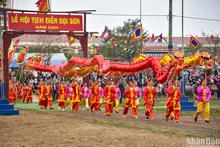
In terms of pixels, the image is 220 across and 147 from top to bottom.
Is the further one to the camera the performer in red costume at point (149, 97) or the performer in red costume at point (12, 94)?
the performer in red costume at point (12, 94)

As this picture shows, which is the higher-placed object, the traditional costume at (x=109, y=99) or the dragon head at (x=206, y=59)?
the dragon head at (x=206, y=59)

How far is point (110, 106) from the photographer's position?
23.3 metres

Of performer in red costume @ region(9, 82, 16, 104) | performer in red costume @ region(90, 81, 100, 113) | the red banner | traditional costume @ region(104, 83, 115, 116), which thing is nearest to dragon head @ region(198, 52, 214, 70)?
traditional costume @ region(104, 83, 115, 116)

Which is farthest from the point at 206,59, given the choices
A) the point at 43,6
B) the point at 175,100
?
the point at 43,6

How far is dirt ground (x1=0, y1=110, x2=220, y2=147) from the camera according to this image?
44.9 ft

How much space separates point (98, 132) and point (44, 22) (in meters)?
13.8

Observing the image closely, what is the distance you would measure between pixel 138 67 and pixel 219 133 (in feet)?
19.2

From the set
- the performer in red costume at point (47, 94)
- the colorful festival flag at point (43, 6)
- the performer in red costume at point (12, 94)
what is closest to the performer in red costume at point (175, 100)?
the performer in red costume at point (47, 94)

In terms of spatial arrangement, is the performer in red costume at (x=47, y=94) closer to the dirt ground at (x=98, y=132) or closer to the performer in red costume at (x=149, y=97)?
the dirt ground at (x=98, y=132)

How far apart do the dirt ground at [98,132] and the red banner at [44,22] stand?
8.47 meters

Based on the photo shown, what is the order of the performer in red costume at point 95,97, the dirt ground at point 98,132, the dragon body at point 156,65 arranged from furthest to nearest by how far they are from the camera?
the performer in red costume at point 95,97
the dragon body at point 156,65
the dirt ground at point 98,132

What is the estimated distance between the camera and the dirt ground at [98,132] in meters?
13.7

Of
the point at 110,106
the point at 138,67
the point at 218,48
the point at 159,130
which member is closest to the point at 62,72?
the point at 110,106

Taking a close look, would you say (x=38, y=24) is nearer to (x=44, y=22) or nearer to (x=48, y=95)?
(x=44, y=22)
